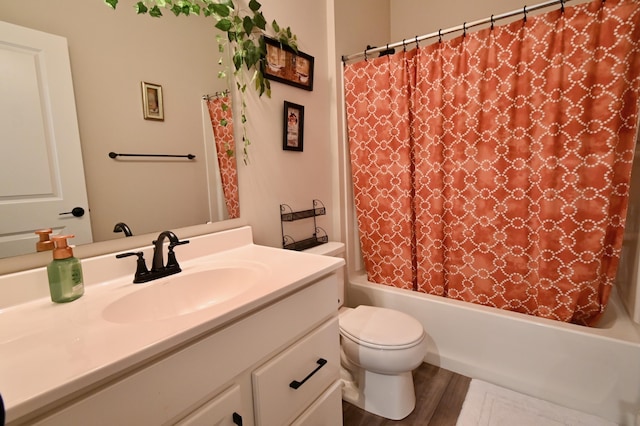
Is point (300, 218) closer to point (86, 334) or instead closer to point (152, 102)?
point (152, 102)

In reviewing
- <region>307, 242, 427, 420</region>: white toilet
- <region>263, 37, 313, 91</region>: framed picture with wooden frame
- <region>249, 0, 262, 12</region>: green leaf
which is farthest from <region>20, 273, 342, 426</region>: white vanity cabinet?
<region>249, 0, 262, 12</region>: green leaf

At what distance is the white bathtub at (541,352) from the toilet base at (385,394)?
0.39 metres

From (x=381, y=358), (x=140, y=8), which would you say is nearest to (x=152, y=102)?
(x=140, y=8)

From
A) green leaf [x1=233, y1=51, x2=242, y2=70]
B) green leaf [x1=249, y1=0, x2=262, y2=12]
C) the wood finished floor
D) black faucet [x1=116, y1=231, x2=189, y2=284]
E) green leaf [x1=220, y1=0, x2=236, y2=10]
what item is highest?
green leaf [x1=249, y1=0, x2=262, y2=12]

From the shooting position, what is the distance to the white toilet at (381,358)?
133 centimetres

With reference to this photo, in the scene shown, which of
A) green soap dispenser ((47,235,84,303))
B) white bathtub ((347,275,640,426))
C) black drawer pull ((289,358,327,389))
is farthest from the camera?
white bathtub ((347,275,640,426))

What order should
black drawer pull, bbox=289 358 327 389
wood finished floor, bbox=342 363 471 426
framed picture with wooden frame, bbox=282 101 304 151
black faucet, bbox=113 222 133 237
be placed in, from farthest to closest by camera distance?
framed picture with wooden frame, bbox=282 101 304 151 < wood finished floor, bbox=342 363 471 426 < black faucet, bbox=113 222 133 237 < black drawer pull, bbox=289 358 327 389

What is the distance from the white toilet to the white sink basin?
589mm

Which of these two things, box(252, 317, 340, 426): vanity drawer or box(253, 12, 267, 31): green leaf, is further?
box(253, 12, 267, 31): green leaf

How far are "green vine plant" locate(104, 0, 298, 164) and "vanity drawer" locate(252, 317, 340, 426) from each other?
0.88 m

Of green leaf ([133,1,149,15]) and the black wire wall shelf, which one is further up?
green leaf ([133,1,149,15])

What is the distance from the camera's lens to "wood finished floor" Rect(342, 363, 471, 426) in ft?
4.65

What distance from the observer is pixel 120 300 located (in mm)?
860

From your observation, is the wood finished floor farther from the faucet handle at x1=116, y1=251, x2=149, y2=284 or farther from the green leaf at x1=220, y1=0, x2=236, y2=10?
the green leaf at x1=220, y1=0, x2=236, y2=10
